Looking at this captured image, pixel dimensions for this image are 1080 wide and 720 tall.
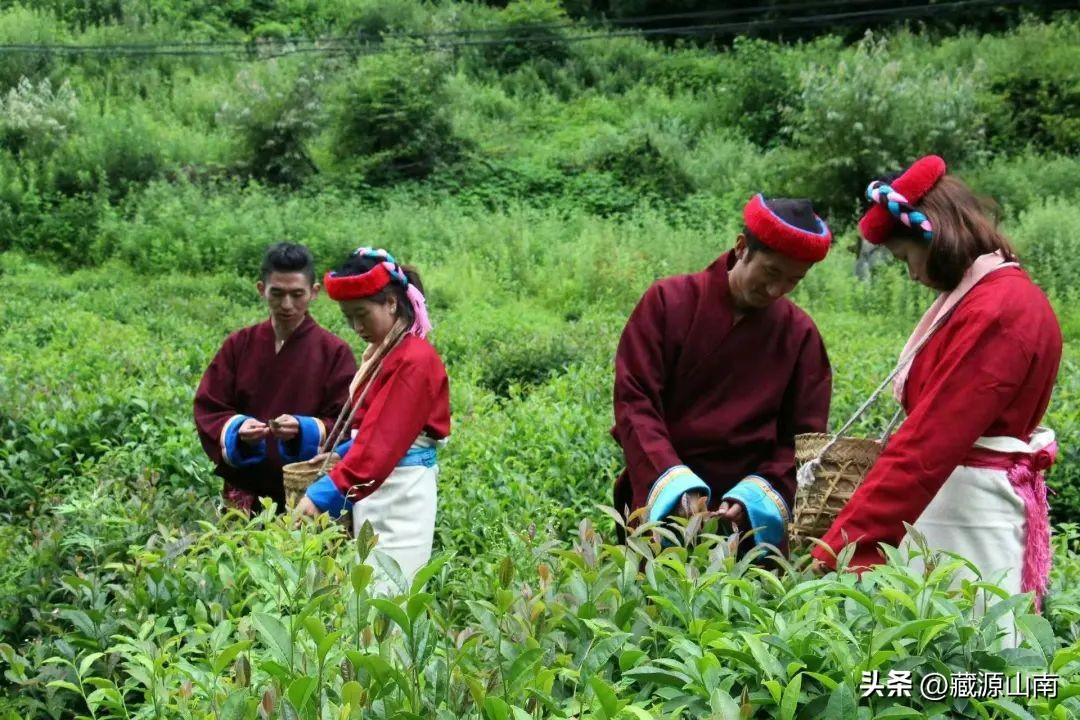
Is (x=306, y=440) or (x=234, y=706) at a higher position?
(x=234, y=706)

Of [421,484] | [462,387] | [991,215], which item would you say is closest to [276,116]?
[462,387]

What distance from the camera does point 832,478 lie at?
119 inches

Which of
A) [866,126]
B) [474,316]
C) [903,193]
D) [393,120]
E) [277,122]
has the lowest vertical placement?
[474,316]

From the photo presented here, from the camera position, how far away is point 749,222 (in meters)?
3.18

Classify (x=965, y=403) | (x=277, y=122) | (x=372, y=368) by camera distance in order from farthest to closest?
(x=277, y=122) → (x=372, y=368) → (x=965, y=403)

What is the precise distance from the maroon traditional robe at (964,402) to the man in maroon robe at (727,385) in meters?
0.52

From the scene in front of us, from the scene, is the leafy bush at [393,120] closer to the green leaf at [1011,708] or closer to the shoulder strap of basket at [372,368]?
the shoulder strap of basket at [372,368]

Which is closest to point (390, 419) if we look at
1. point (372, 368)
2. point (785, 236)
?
point (372, 368)

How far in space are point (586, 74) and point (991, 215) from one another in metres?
Result: 24.4

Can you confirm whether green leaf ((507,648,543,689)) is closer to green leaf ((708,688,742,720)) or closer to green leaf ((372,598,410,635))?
green leaf ((372,598,410,635))

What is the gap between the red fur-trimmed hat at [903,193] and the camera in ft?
9.31

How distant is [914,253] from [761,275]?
18.6 inches

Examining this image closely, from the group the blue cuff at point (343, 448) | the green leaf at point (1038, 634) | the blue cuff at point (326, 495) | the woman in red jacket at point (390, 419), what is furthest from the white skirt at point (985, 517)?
the blue cuff at point (343, 448)

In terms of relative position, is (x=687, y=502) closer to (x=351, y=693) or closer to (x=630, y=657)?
(x=630, y=657)
